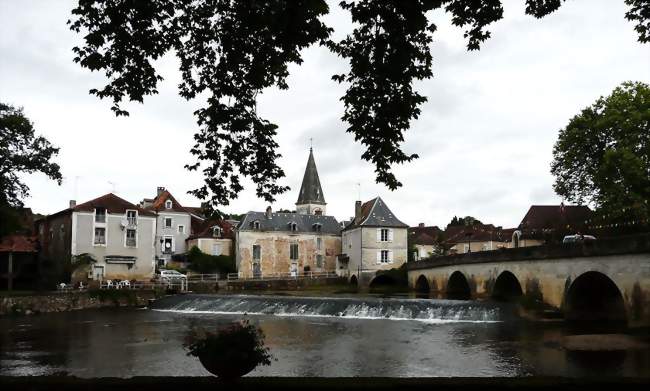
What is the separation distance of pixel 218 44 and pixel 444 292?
31.1 m

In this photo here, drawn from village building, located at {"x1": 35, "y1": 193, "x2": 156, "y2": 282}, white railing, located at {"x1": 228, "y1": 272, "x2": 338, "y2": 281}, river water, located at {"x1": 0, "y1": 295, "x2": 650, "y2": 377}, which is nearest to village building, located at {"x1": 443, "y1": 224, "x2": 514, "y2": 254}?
white railing, located at {"x1": 228, "y1": 272, "x2": 338, "y2": 281}

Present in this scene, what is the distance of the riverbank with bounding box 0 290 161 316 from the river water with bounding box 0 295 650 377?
1.57m

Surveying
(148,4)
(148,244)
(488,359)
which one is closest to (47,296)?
(148,244)

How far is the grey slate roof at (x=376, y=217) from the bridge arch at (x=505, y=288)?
20814 mm

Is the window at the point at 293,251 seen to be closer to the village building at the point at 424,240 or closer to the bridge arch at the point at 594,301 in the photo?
the village building at the point at 424,240

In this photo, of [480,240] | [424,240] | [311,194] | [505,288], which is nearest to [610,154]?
[505,288]

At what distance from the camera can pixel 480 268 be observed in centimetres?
3164

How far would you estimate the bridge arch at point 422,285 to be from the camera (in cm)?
4375

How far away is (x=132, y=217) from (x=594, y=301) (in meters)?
33.7

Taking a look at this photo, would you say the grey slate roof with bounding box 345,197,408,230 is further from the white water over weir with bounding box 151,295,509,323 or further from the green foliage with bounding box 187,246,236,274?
the white water over weir with bounding box 151,295,509,323

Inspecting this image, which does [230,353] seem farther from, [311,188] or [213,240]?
[311,188]

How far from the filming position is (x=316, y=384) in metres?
7.28

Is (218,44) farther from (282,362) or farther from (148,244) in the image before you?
(148,244)

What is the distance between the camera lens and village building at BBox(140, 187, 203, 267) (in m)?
54.1
